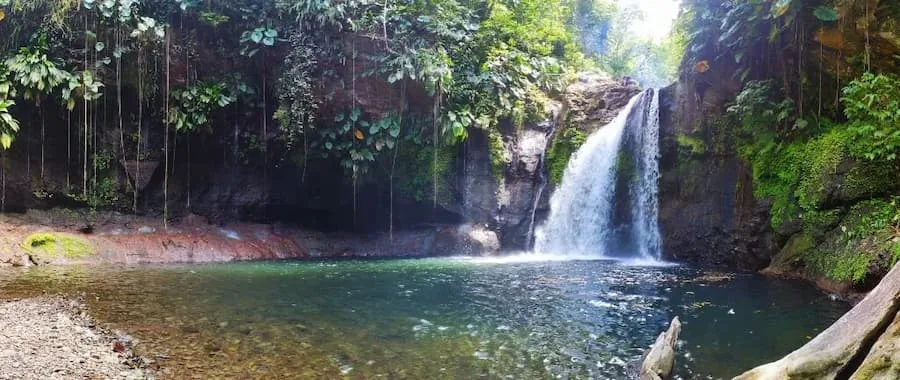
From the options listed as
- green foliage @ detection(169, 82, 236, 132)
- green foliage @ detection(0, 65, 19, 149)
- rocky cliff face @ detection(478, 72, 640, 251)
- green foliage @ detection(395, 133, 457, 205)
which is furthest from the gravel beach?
rocky cliff face @ detection(478, 72, 640, 251)

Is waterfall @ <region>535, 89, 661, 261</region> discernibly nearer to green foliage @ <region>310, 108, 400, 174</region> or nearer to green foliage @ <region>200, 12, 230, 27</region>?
green foliage @ <region>310, 108, 400, 174</region>

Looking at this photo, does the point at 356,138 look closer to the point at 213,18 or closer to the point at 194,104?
the point at 194,104

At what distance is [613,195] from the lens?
1612 centimetres

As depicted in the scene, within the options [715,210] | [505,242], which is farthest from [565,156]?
[715,210]

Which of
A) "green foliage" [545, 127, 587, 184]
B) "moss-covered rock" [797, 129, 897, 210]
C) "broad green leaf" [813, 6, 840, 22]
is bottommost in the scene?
"moss-covered rock" [797, 129, 897, 210]

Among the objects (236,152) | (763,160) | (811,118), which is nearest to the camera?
(811,118)

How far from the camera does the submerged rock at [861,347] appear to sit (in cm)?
276

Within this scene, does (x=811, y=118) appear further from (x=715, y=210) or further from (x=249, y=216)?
(x=249, y=216)

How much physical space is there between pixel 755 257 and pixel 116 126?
1673 centimetres

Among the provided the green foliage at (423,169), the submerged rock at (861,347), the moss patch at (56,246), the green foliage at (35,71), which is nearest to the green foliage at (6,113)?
the green foliage at (35,71)

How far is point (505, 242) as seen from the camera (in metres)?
16.9

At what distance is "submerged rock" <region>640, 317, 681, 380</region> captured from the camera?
16.3 feet

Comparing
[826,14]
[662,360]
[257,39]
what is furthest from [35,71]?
[826,14]

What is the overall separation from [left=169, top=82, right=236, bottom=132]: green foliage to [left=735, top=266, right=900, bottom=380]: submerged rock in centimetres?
1491
